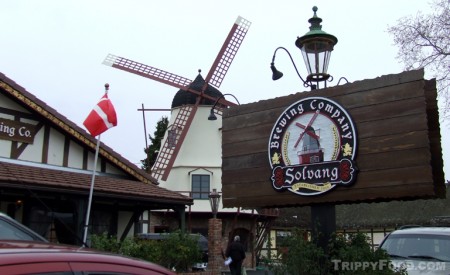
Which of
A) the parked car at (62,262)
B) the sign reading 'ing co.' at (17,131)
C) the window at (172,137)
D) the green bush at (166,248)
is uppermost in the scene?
the window at (172,137)

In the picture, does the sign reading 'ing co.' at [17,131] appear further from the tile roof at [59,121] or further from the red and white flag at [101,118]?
the red and white flag at [101,118]

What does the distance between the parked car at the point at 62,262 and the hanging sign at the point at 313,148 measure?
15.9 ft

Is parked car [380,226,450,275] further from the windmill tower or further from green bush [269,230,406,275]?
the windmill tower

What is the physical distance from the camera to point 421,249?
313 inches

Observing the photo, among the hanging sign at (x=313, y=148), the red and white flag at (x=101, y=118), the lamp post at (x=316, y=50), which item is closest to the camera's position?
the hanging sign at (x=313, y=148)

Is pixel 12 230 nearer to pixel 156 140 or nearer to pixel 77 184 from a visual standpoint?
pixel 77 184

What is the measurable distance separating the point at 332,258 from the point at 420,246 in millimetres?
1911

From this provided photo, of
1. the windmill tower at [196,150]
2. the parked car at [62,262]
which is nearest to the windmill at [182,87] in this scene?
the windmill tower at [196,150]

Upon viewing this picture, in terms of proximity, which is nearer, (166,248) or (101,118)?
(101,118)

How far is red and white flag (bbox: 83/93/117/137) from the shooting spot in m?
11.9

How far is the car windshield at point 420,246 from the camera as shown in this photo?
25.3ft

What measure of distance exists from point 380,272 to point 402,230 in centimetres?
256

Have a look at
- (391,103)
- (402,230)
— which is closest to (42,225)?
(402,230)

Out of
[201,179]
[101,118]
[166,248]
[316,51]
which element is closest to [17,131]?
[101,118]
